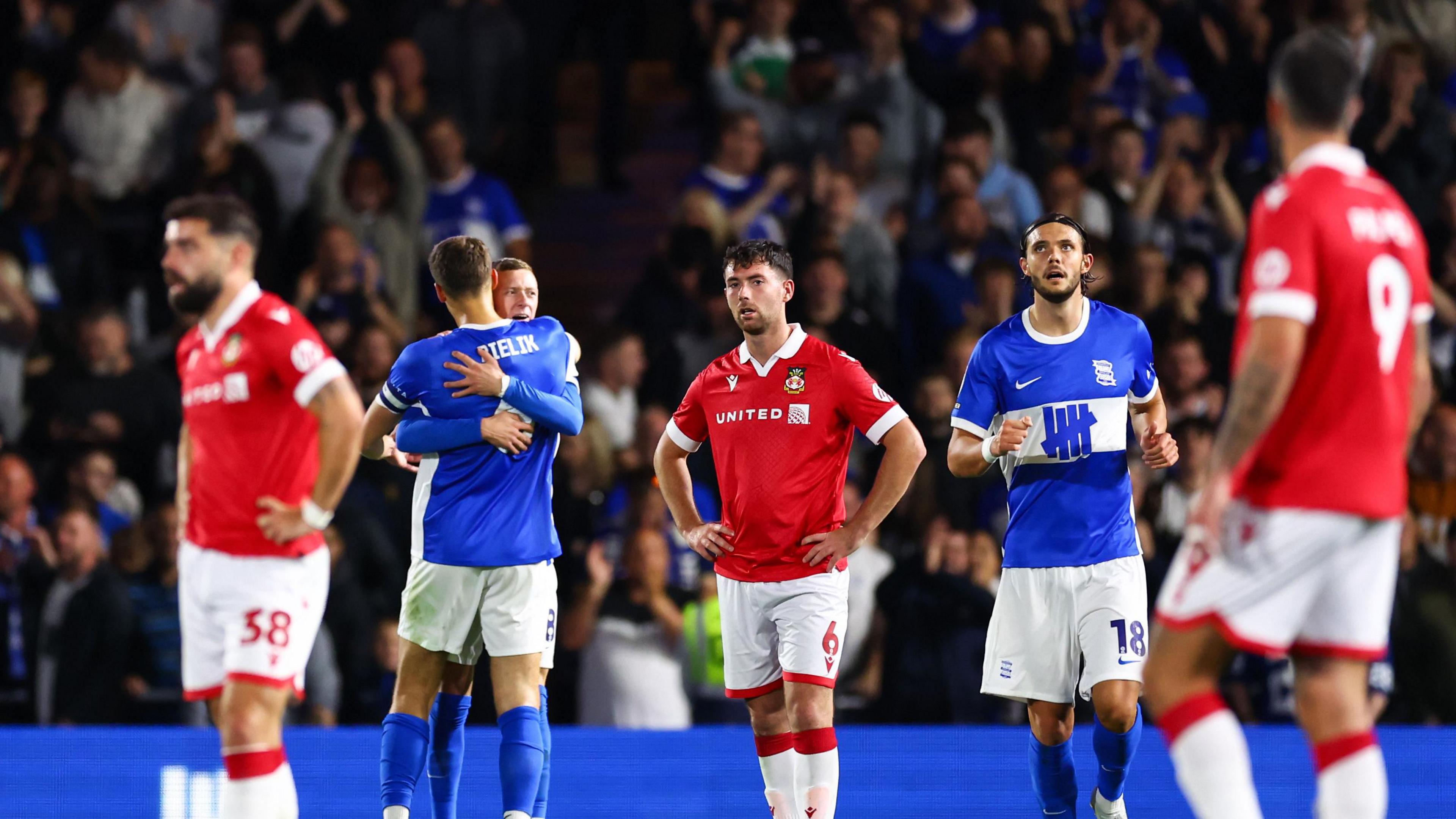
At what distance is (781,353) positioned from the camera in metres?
6.54

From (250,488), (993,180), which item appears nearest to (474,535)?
(250,488)

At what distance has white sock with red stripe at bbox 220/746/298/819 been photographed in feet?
16.5

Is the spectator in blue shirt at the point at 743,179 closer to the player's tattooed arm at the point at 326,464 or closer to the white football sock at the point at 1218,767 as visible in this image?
the player's tattooed arm at the point at 326,464

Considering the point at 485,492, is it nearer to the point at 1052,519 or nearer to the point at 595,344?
the point at 1052,519

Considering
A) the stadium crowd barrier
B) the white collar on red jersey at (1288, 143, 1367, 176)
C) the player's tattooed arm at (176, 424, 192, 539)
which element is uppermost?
the white collar on red jersey at (1288, 143, 1367, 176)

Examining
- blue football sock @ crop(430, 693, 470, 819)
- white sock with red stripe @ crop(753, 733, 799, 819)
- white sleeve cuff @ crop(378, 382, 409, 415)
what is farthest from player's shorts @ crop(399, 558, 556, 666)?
white sock with red stripe @ crop(753, 733, 799, 819)

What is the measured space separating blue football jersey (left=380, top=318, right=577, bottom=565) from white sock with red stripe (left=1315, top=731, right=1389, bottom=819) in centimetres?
296

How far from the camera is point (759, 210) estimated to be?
12117mm

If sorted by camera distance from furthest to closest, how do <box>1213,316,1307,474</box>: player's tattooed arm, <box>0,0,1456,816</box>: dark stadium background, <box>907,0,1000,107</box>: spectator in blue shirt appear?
<box>907,0,1000,107</box>: spectator in blue shirt < <box>0,0,1456,816</box>: dark stadium background < <box>1213,316,1307,474</box>: player's tattooed arm

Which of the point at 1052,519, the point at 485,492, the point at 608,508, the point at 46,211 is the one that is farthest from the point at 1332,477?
the point at 46,211

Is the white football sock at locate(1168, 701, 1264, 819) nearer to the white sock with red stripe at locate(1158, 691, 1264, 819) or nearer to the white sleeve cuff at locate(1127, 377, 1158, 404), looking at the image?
the white sock with red stripe at locate(1158, 691, 1264, 819)

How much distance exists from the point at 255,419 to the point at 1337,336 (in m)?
3.08

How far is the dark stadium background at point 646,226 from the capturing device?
9.72m

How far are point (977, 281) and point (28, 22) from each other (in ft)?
25.8
